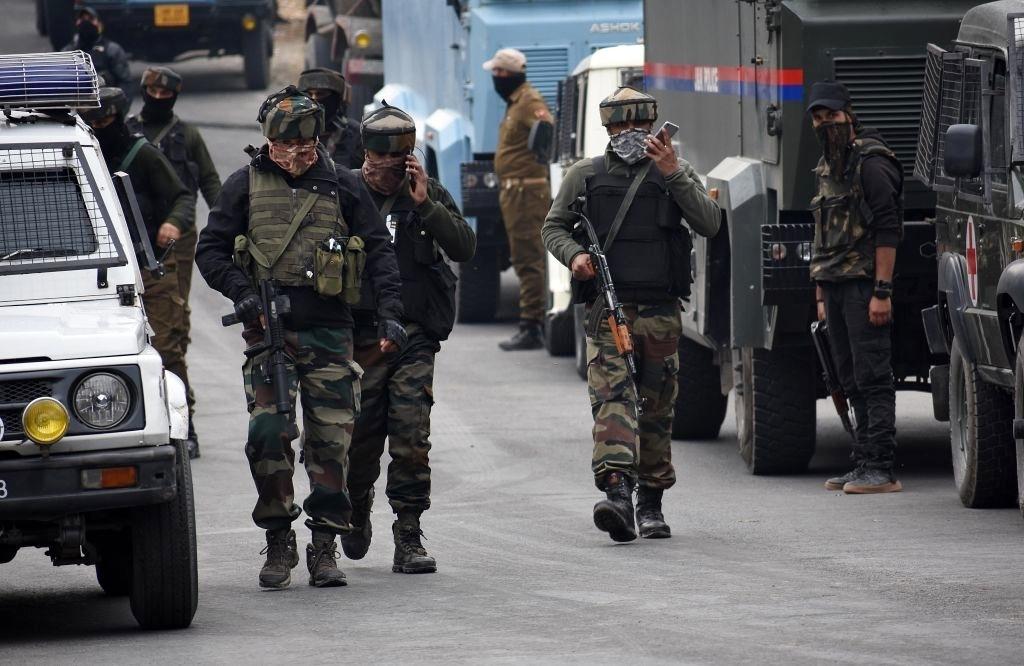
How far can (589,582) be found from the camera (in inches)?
309

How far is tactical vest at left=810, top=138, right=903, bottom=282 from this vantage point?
32.6ft

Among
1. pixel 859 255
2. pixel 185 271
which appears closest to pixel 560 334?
pixel 185 271

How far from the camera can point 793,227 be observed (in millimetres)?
10281

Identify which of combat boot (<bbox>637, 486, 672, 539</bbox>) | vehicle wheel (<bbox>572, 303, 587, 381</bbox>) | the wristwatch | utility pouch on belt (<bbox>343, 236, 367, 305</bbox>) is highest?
utility pouch on belt (<bbox>343, 236, 367, 305</bbox>)

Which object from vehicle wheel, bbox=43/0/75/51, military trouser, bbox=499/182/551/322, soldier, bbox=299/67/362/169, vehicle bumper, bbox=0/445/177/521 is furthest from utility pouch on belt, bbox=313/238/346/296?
vehicle wheel, bbox=43/0/75/51

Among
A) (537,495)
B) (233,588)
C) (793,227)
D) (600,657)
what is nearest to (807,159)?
(793,227)

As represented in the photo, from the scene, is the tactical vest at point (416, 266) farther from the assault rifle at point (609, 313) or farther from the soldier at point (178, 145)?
the soldier at point (178, 145)

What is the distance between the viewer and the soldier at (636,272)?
8742 mm

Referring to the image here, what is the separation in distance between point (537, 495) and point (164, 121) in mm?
3317

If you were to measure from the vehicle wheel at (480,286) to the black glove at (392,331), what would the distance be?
1011 centimetres

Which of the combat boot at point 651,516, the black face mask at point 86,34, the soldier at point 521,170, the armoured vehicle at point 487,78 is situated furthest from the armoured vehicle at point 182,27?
the combat boot at point 651,516

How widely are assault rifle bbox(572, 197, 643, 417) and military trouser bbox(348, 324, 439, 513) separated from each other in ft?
2.74

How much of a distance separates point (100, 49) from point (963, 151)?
1719 centimetres

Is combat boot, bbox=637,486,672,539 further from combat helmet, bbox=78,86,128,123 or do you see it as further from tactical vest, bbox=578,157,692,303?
combat helmet, bbox=78,86,128,123
